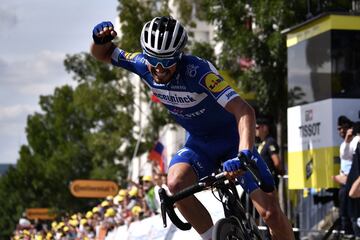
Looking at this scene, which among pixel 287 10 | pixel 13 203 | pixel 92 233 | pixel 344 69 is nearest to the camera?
pixel 344 69

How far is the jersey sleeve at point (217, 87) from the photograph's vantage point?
293 inches

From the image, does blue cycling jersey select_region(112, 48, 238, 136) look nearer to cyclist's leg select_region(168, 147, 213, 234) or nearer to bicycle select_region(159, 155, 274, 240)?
cyclist's leg select_region(168, 147, 213, 234)

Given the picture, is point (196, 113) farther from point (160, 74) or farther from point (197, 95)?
point (160, 74)

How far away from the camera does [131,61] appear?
8.37 m

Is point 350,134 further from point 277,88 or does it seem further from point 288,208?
point 277,88

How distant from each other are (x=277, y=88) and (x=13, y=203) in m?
62.5

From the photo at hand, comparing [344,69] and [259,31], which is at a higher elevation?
[259,31]

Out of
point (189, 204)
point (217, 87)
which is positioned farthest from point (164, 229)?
point (217, 87)

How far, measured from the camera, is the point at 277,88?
21.0m

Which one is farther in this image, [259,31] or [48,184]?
[48,184]

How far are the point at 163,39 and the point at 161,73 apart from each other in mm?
332

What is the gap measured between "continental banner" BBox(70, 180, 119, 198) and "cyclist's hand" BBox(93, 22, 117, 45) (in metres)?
25.7

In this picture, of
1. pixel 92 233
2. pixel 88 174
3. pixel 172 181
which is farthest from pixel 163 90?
pixel 88 174

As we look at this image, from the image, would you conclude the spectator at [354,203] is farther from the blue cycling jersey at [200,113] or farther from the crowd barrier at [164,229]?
the blue cycling jersey at [200,113]
